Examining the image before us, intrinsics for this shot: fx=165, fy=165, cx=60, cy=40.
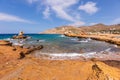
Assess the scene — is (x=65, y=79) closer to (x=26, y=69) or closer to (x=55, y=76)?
(x=55, y=76)

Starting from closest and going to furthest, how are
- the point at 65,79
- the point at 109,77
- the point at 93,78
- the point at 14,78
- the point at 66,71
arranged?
1. the point at 109,77
2. the point at 93,78
3. the point at 14,78
4. the point at 65,79
5. the point at 66,71

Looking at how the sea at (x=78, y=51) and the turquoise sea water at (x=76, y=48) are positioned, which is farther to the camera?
the turquoise sea water at (x=76, y=48)

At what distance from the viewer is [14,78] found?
675 centimetres

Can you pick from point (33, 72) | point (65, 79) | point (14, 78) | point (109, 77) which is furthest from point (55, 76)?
point (109, 77)

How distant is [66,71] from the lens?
818 centimetres

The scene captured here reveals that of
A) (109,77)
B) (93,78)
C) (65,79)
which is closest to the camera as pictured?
(109,77)

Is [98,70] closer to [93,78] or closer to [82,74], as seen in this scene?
[93,78]

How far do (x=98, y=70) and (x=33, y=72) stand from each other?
2.89 m

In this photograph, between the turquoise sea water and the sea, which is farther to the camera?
the turquoise sea water

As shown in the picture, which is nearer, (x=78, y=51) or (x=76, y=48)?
(x=78, y=51)

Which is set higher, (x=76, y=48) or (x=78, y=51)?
(x=78, y=51)

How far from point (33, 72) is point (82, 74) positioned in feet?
7.31

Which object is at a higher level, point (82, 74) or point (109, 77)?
point (109, 77)

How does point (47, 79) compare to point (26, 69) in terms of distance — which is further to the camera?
point (26, 69)
